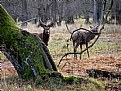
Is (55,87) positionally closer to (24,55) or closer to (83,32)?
(24,55)

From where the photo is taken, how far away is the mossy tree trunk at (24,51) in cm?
857

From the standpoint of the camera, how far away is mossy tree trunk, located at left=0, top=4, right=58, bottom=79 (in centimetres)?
857

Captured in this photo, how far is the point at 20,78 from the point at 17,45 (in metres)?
0.85

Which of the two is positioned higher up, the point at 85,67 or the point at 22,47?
the point at 22,47

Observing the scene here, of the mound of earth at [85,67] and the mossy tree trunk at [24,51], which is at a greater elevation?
the mossy tree trunk at [24,51]

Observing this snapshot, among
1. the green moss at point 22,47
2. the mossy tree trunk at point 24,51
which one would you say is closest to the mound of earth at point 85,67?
the mossy tree trunk at point 24,51

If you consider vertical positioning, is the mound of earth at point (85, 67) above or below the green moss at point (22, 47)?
below

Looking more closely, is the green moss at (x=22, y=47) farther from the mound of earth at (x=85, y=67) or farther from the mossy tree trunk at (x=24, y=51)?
the mound of earth at (x=85, y=67)

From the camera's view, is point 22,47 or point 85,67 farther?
point 85,67

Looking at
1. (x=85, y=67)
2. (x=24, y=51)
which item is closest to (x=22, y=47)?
(x=24, y=51)

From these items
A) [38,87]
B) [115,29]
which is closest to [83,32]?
[38,87]

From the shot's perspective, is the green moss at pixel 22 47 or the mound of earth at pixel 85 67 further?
the mound of earth at pixel 85 67

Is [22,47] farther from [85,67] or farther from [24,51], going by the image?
[85,67]

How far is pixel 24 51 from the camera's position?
345 inches
